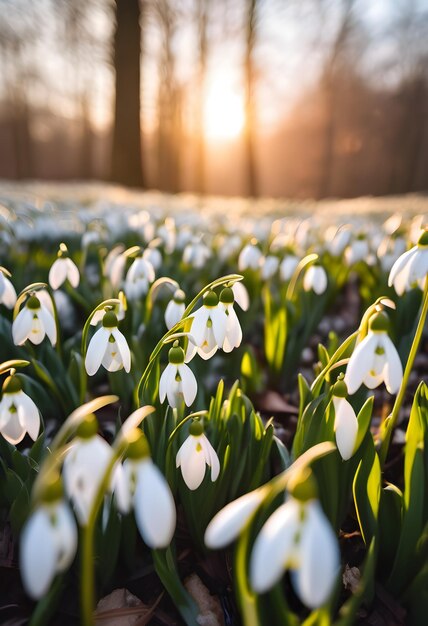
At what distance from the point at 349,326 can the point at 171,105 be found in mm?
18775

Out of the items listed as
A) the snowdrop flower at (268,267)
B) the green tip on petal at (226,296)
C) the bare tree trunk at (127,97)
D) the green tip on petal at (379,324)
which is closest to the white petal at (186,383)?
the green tip on petal at (226,296)

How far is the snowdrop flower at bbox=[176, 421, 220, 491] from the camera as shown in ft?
3.10

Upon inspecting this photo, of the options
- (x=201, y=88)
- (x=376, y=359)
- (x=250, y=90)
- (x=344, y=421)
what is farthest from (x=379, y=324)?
(x=201, y=88)

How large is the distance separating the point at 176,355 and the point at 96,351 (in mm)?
189

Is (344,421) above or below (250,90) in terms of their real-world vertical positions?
below

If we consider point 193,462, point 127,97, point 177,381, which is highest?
point 127,97

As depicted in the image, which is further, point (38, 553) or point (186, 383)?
point (186, 383)

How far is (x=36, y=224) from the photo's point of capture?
10.2 feet

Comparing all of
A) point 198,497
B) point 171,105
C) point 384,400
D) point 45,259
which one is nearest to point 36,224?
point 45,259

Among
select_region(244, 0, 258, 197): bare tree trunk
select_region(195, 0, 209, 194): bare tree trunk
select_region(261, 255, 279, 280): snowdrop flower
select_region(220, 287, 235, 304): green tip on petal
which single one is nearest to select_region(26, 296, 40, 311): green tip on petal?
select_region(220, 287, 235, 304): green tip on petal

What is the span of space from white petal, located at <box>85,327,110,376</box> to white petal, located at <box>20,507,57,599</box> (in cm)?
54

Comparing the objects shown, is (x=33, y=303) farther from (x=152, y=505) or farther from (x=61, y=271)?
(x=152, y=505)

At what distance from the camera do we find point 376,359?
1.00 metres

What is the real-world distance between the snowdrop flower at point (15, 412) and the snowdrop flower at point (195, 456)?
0.96ft
